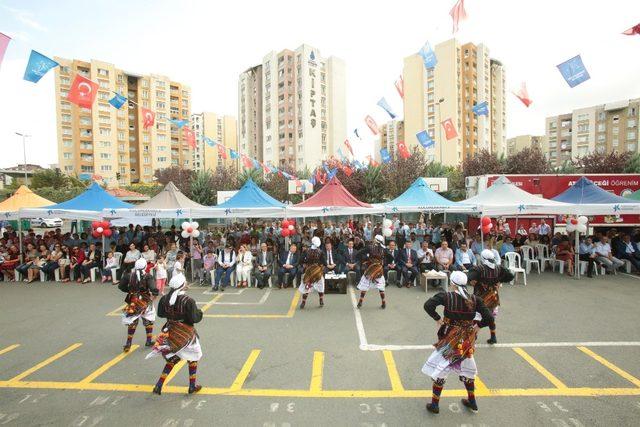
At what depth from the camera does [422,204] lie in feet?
41.7

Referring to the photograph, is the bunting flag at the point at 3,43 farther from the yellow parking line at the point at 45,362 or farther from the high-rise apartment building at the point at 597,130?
the high-rise apartment building at the point at 597,130

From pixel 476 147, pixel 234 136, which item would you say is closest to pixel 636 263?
pixel 476 147

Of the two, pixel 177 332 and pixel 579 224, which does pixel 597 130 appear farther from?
pixel 177 332

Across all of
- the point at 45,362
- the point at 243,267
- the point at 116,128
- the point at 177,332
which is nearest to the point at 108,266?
the point at 243,267

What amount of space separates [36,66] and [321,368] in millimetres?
10434

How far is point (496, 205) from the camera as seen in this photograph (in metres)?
11.5

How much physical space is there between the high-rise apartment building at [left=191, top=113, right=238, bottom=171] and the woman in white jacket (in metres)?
69.4

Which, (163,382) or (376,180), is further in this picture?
(376,180)

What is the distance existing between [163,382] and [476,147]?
58669 mm

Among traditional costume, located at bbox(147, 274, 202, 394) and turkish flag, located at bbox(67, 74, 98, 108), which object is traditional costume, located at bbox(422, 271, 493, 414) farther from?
turkish flag, located at bbox(67, 74, 98, 108)

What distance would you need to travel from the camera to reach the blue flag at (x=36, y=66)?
9.19 m

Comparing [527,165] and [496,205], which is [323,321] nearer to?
[496,205]

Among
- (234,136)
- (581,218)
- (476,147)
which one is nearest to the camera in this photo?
(581,218)

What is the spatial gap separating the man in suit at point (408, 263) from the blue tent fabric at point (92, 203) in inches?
409
